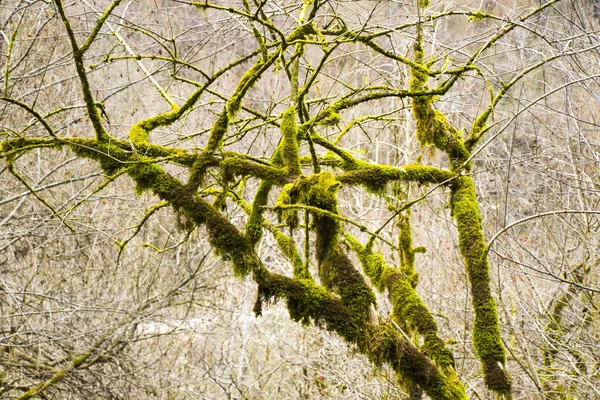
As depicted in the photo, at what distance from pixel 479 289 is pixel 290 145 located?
5.00 feet

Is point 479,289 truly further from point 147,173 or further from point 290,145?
point 147,173

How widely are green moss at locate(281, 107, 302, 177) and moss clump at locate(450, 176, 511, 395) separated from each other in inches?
47.2

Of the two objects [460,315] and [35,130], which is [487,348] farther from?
[35,130]

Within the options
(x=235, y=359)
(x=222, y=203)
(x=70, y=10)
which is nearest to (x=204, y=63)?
(x=70, y=10)

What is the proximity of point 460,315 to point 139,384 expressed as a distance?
167 inches

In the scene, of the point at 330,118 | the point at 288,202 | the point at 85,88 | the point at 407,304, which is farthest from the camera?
the point at 330,118

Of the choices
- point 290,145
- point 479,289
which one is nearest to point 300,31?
point 290,145

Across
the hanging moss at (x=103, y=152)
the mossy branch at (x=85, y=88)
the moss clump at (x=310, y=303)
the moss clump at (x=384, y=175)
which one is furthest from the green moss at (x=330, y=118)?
the mossy branch at (x=85, y=88)

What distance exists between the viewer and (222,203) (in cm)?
428

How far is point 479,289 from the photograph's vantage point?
3754 mm

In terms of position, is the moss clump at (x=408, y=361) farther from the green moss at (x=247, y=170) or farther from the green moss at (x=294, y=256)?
the green moss at (x=247, y=170)

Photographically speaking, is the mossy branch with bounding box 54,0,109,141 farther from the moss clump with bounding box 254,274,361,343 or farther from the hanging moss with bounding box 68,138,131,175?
the moss clump with bounding box 254,274,361,343

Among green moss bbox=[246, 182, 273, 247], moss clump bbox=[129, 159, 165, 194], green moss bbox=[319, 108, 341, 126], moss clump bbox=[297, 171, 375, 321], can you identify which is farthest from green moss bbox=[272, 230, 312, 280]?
moss clump bbox=[129, 159, 165, 194]

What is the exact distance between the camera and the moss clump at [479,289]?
3.53 metres
